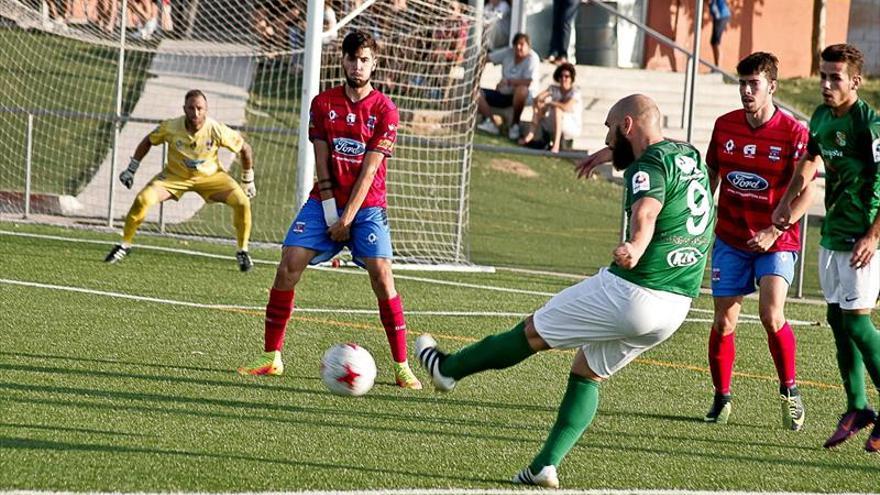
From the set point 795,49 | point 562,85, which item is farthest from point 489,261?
point 795,49

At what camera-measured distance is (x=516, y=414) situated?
802cm

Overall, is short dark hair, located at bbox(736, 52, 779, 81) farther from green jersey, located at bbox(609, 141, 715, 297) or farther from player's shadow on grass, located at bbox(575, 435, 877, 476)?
player's shadow on grass, located at bbox(575, 435, 877, 476)

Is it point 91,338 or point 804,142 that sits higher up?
point 804,142

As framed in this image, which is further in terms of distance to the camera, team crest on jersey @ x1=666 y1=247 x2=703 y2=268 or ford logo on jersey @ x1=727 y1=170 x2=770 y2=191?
ford logo on jersey @ x1=727 y1=170 x2=770 y2=191

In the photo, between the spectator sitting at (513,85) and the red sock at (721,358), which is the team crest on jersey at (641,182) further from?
the spectator sitting at (513,85)

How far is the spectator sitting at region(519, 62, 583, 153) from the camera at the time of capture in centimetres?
1977

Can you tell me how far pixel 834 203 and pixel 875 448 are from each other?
1295mm

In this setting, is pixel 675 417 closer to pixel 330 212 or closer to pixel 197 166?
pixel 330 212

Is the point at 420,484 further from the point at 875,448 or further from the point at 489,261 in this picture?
the point at 489,261

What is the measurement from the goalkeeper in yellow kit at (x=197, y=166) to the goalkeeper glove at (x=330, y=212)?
4822 millimetres

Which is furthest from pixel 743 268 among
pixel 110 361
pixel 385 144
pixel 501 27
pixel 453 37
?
pixel 501 27

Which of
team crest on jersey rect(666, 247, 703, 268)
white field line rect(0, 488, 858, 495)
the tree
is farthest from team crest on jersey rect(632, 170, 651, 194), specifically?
the tree

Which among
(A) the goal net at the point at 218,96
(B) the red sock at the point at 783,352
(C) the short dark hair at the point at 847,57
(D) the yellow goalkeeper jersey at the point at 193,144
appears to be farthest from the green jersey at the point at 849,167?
(A) the goal net at the point at 218,96

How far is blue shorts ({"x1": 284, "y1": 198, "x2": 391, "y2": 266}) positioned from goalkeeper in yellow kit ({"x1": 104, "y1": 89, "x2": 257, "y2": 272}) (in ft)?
15.5
